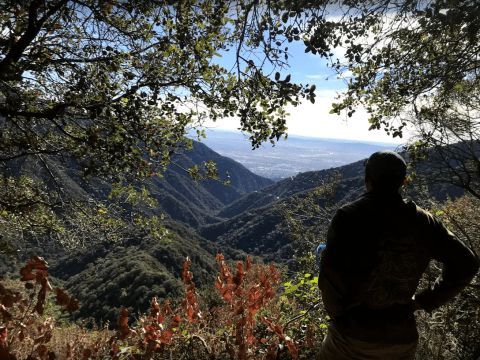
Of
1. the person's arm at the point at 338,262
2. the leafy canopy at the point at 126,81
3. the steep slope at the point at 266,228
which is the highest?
the leafy canopy at the point at 126,81

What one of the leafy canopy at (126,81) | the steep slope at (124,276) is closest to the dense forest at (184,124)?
the leafy canopy at (126,81)

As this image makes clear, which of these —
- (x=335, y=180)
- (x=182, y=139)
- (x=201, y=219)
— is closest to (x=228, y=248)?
(x=201, y=219)

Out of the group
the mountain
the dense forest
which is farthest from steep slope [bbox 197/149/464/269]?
the dense forest

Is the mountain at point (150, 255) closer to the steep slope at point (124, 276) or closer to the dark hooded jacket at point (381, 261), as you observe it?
the steep slope at point (124, 276)

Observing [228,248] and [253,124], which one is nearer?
[253,124]

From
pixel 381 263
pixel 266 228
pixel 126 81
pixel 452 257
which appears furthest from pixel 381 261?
pixel 266 228

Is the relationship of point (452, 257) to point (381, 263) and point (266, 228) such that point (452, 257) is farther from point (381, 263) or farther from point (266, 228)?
point (266, 228)

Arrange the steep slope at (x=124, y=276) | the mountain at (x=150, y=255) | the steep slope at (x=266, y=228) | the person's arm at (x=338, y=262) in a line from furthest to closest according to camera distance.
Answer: the steep slope at (x=266, y=228)
the steep slope at (x=124, y=276)
the mountain at (x=150, y=255)
the person's arm at (x=338, y=262)

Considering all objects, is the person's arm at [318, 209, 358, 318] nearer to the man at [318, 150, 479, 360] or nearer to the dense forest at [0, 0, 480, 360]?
the man at [318, 150, 479, 360]

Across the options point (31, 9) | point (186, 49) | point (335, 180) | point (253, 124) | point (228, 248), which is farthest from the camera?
point (228, 248)

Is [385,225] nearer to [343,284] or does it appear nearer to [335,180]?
[343,284]

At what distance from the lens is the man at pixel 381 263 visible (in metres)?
1.59

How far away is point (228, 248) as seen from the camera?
2881 inches

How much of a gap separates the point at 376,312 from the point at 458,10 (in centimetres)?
288
